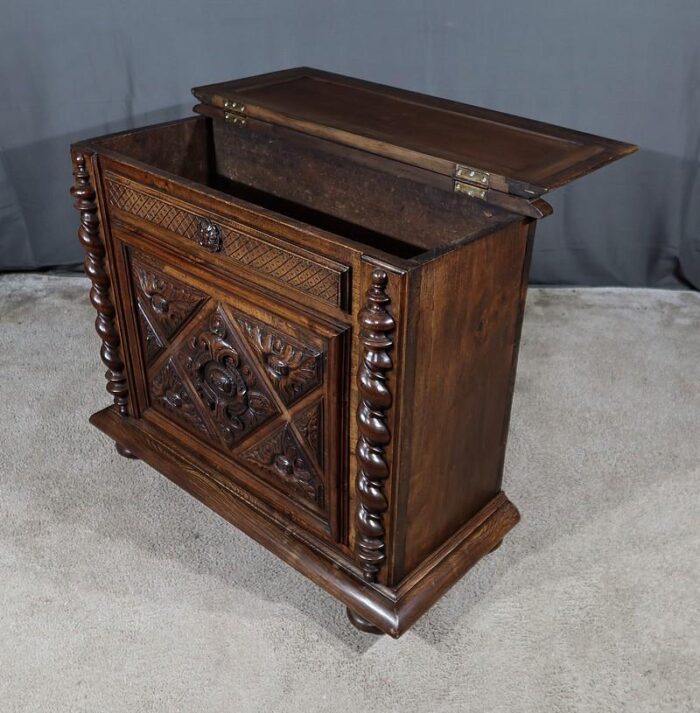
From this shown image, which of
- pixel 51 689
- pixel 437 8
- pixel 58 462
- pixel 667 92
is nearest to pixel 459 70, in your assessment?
pixel 437 8

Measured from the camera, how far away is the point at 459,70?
264cm

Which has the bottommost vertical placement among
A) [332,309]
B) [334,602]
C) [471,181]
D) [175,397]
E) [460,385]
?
[334,602]

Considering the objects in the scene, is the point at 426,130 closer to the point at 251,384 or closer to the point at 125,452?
the point at 251,384

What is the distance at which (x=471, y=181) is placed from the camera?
1491 mm

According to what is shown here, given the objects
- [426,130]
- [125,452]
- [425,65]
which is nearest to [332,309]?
[426,130]

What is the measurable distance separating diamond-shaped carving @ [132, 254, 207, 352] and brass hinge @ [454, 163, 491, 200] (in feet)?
1.73

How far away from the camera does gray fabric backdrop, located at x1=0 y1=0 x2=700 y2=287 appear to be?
2.56 meters

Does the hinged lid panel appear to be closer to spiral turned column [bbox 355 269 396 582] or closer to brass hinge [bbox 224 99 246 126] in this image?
brass hinge [bbox 224 99 246 126]

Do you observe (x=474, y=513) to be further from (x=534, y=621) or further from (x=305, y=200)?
(x=305, y=200)

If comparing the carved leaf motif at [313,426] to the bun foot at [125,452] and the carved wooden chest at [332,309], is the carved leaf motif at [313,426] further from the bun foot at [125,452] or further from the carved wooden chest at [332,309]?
the bun foot at [125,452]

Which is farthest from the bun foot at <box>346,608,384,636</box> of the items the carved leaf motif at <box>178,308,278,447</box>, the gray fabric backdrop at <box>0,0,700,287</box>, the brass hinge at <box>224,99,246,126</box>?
the gray fabric backdrop at <box>0,0,700,287</box>

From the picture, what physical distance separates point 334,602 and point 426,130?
0.96 metres

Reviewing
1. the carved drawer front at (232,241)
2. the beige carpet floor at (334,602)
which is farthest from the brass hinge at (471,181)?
the beige carpet floor at (334,602)

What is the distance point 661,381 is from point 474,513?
96 cm
